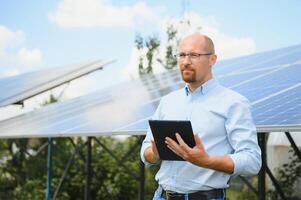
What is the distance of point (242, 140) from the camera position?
92.9 inches

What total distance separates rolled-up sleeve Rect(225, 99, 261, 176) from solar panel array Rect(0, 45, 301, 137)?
1.04m

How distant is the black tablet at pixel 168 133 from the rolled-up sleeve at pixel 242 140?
231mm

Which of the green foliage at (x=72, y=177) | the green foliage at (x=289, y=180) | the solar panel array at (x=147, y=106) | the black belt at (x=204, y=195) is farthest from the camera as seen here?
the green foliage at (x=72, y=177)

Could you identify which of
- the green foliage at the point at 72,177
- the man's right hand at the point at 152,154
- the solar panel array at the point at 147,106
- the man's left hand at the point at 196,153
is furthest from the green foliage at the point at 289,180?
the man's left hand at the point at 196,153

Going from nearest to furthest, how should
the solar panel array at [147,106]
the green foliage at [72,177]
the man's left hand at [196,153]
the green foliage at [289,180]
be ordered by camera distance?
the man's left hand at [196,153]
the solar panel array at [147,106]
the green foliage at [289,180]
the green foliage at [72,177]

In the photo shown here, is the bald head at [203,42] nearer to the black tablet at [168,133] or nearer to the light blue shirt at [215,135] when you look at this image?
the light blue shirt at [215,135]

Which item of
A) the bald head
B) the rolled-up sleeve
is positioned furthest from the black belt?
the bald head

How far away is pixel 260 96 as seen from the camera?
511cm

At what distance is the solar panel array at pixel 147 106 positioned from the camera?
4.34 m

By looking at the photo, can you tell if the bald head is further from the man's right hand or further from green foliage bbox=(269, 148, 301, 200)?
green foliage bbox=(269, 148, 301, 200)

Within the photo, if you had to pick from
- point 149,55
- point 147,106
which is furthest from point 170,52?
point 147,106

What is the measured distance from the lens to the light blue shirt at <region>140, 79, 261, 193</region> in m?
2.36

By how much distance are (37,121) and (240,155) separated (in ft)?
21.6

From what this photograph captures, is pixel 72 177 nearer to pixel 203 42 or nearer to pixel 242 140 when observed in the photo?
pixel 203 42
